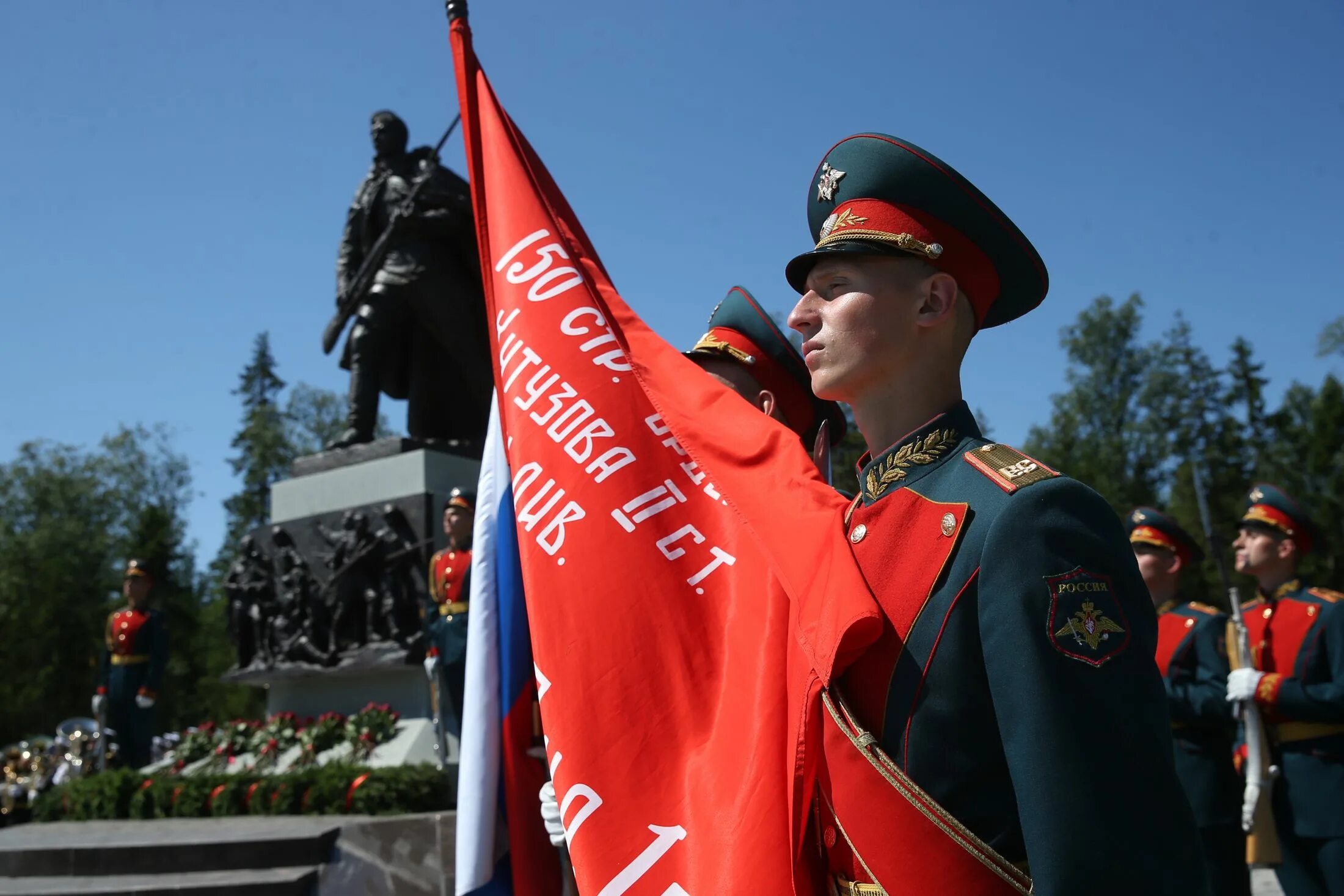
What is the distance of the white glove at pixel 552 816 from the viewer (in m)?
2.61

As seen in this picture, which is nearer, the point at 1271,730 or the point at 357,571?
the point at 1271,730

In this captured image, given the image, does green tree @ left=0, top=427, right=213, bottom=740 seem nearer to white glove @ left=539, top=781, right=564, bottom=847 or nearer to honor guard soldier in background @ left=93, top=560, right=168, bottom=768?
honor guard soldier in background @ left=93, top=560, right=168, bottom=768

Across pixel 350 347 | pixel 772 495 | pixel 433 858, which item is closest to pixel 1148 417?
pixel 350 347

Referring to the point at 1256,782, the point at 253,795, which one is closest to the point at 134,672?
the point at 253,795

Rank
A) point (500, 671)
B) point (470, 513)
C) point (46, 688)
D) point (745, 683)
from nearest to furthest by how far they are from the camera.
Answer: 1. point (745, 683)
2. point (500, 671)
3. point (470, 513)
4. point (46, 688)

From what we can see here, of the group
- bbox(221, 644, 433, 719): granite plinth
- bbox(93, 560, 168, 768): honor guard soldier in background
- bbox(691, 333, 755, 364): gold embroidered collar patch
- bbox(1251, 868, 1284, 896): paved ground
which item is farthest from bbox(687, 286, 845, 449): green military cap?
bbox(93, 560, 168, 768): honor guard soldier in background

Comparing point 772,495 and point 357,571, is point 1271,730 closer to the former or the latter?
point 772,495

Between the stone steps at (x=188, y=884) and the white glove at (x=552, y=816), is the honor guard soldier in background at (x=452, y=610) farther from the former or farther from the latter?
the white glove at (x=552, y=816)

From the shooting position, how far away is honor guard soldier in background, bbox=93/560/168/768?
1105cm

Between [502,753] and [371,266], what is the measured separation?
7.89m

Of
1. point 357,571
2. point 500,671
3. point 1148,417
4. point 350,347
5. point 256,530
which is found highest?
point 1148,417

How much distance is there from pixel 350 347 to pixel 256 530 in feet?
6.15

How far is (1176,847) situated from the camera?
4.12 ft

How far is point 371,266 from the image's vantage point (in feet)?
33.4
